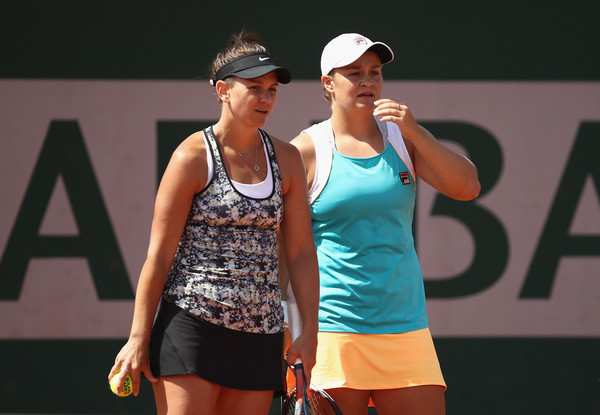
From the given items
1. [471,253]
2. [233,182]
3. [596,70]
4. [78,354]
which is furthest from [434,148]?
[78,354]

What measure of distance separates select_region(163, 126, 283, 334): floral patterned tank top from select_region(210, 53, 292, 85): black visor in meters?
0.23

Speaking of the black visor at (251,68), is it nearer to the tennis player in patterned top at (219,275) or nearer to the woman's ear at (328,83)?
the tennis player in patterned top at (219,275)

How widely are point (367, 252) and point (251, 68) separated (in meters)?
0.76

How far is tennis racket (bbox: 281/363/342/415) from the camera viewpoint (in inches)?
99.9

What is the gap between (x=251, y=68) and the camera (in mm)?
2486

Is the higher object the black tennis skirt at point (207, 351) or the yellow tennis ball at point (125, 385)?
the black tennis skirt at point (207, 351)

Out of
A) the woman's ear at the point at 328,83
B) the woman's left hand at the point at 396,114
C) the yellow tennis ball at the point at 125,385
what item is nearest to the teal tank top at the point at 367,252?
the woman's left hand at the point at 396,114

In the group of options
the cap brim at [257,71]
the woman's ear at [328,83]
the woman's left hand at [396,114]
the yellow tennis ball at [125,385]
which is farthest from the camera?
the woman's ear at [328,83]

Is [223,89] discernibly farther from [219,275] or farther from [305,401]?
[305,401]

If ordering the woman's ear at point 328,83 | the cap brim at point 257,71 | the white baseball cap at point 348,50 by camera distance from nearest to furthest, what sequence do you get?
the cap brim at point 257,71 → the white baseball cap at point 348,50 → the woman's ear at point 328,83

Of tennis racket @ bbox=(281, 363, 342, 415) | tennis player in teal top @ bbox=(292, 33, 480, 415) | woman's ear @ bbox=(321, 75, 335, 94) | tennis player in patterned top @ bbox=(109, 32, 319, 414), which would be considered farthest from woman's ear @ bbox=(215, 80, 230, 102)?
tennis racket @ bbox=(281, 363, 342, 415)

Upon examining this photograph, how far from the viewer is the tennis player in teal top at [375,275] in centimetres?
289

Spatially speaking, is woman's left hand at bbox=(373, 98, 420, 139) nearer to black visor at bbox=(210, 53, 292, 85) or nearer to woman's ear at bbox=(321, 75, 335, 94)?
woman's ear at bbox=(321, 75, 335, 94)

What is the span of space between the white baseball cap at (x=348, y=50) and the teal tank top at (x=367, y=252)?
0.37 metres
